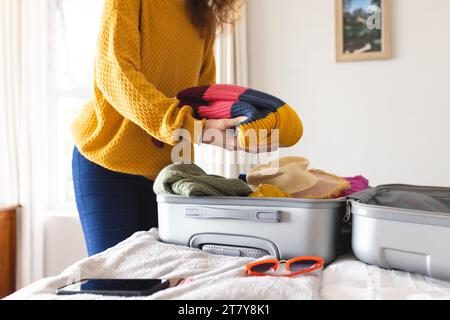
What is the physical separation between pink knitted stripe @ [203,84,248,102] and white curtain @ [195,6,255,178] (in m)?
1.17

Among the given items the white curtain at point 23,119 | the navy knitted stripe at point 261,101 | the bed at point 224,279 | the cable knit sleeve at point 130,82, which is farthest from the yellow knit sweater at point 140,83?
the white curtain at point 23,119

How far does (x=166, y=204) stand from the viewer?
75 centimetres

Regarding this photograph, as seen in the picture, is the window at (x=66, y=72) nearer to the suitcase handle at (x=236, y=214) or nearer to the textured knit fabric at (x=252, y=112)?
the textured knit fabric at (x=252, y=112)

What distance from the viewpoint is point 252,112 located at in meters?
0.78

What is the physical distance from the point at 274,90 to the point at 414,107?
661 millimetres

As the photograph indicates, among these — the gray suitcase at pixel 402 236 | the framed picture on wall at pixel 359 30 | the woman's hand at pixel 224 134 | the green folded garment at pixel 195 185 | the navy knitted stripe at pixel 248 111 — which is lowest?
the gray suitcase at pixel 402 236

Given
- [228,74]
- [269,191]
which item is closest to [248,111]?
[269,191]

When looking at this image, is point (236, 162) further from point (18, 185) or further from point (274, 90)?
point (18, 185)

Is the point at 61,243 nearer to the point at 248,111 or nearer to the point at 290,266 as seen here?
the point at 248,111

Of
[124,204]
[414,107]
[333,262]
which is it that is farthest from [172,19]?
[414,107]

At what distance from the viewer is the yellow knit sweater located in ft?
2.77

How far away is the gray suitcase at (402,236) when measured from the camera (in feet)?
1.77

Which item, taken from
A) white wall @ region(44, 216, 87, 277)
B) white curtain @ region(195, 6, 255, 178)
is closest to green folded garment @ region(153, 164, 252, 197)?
white curtain @ region(195, 6, 255, 178)

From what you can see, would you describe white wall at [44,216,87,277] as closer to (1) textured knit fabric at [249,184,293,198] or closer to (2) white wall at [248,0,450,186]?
(2) white wall at [248,0,450,186]
